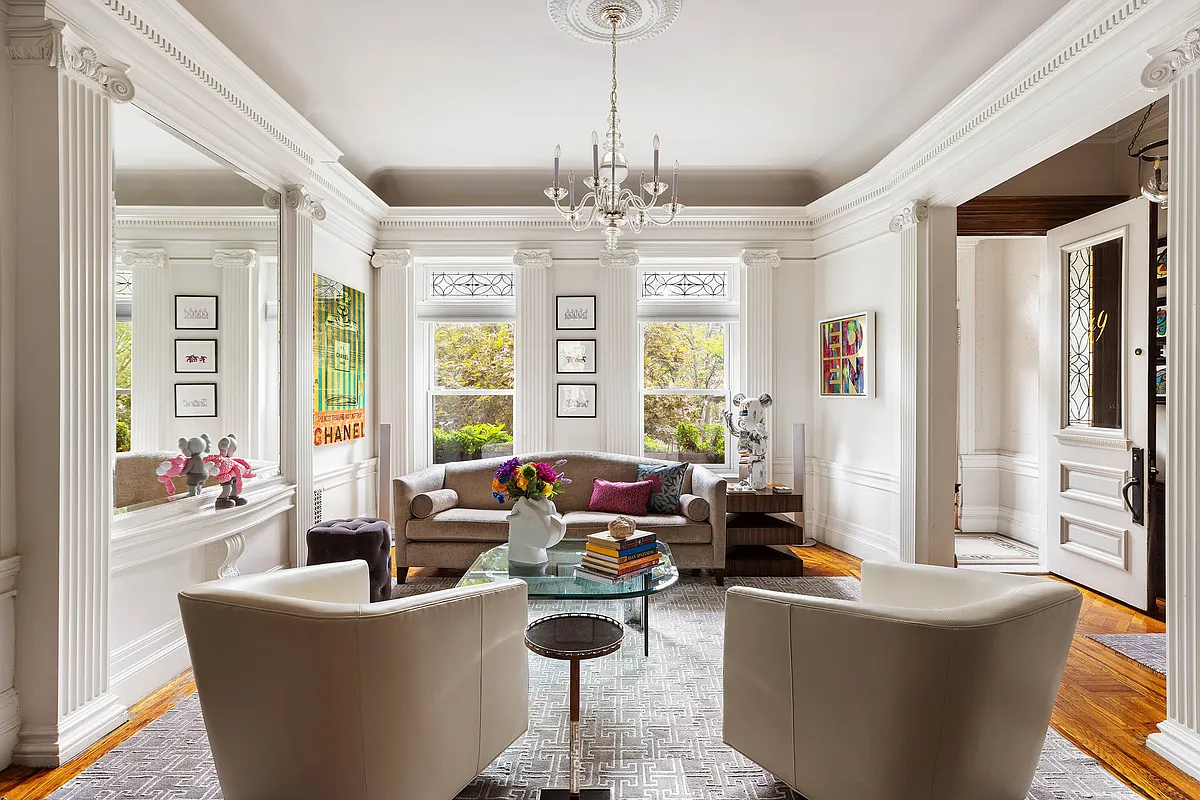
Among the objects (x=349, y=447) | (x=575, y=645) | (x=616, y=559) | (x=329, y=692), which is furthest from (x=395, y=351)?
(x=329, y=692)

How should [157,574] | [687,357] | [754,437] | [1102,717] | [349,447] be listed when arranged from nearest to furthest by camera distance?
[1102,717]
[157,574]
[754,437]
[349,447]
[687,357]

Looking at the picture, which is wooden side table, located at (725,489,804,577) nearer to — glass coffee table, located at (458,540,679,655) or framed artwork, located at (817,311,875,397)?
framed artwork, located at (817,311,875,397)

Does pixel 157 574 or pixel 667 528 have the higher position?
pixel 157 574

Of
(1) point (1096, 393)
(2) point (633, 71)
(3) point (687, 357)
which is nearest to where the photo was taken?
(2) point (633, 71)

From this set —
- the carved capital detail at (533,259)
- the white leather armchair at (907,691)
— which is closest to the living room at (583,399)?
the white leather armchair at (907,691)

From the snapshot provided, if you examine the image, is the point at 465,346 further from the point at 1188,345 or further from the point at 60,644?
the point at 1188,345

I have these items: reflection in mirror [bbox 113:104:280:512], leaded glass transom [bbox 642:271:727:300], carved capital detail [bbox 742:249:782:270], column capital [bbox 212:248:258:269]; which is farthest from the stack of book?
carved capital detail [bbox 742:249:782:270]

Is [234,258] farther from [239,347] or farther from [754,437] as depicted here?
[754,437]

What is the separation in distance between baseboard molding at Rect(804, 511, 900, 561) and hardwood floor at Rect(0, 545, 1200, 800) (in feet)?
4.08

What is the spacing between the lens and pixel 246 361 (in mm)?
3475

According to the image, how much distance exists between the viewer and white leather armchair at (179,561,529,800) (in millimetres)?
1663

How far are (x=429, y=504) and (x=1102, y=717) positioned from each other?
148 inches

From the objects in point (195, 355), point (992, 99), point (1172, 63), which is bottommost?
point (195, 355)

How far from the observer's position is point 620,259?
18.1 feet
